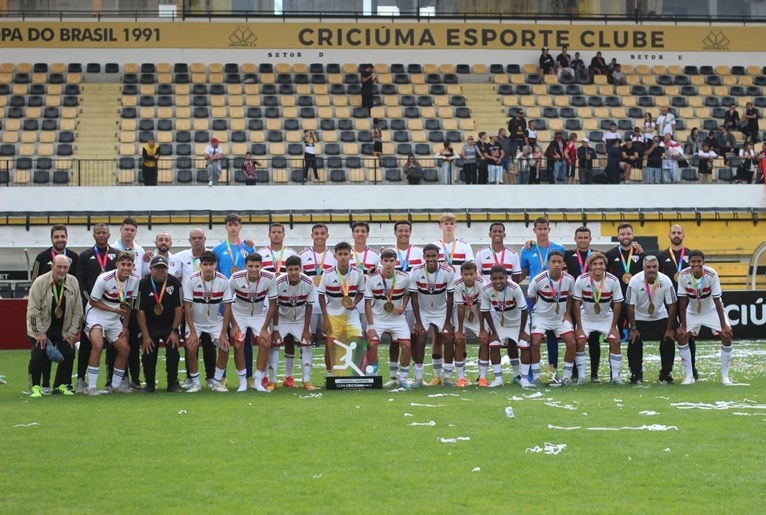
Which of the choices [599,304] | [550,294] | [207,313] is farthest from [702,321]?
[207,313]

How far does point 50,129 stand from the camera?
36812mm

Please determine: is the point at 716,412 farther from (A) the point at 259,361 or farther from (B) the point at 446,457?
(A) the point at 259,361

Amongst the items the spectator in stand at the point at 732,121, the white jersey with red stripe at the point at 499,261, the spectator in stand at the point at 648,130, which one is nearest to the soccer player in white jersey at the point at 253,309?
the white jersey with red stripe at the point at 499,261

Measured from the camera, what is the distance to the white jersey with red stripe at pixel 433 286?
15883mm

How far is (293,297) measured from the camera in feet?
51.7

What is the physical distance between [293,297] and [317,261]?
118 cm

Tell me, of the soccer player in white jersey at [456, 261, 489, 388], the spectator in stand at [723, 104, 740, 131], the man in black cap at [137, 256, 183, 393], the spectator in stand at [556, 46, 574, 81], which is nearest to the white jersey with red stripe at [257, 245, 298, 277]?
the man in black cap at [137, 256, 183, 393]

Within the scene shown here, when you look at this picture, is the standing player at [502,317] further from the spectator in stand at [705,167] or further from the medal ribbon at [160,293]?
the spectator in stand at [705,167]

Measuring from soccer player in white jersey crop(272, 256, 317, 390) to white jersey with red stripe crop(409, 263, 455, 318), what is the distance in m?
1.34

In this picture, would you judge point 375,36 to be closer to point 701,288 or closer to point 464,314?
point 701,288

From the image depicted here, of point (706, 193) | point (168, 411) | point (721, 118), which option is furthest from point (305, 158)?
point (168, 411)

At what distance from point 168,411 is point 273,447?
2964 mm

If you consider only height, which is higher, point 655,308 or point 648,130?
point 648,130

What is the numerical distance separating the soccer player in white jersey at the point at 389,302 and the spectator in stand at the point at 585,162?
19072 mm
